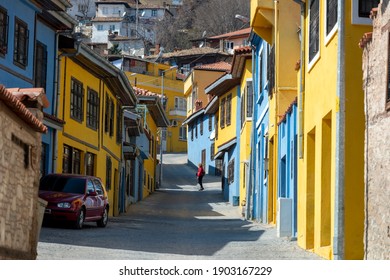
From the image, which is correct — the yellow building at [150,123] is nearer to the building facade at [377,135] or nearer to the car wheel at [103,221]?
the car wheel at [103,221]

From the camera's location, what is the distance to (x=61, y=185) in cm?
2602

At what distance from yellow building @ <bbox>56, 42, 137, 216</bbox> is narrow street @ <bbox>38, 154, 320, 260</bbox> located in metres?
1.98

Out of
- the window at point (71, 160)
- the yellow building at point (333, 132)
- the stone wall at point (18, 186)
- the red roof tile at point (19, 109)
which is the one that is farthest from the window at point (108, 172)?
the red roof tile at point (19, 109)

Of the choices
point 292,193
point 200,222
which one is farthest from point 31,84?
point 200,222

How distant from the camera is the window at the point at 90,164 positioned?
33406 mm

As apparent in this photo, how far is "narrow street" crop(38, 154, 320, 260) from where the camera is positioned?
1884 cm

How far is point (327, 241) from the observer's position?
19312 mm

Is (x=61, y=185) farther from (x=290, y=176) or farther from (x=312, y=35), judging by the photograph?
(x=312, y=35)

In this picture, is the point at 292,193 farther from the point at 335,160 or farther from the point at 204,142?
the point at 204,142

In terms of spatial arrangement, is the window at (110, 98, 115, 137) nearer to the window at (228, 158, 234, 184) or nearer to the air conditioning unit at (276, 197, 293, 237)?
the window at (228, 158, 234, 184)

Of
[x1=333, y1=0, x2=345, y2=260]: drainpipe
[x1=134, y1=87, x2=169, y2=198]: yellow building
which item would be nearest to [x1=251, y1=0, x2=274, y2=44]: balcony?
[x1=333, y1=0, x2=345, y2=260]: drainpipe

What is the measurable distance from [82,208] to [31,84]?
3175 mm

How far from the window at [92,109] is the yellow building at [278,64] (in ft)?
21.1

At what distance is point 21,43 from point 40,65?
2463 millimetres
